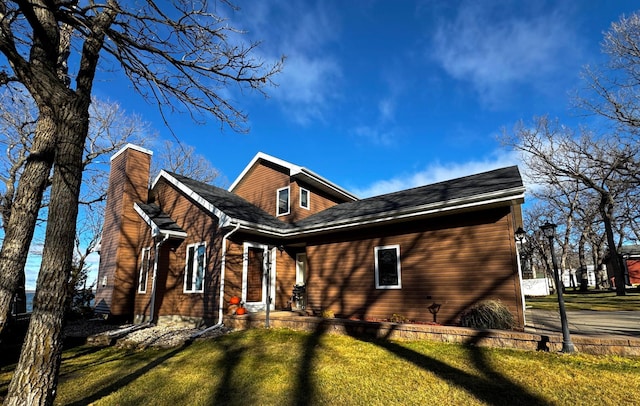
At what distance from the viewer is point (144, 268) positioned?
13.0m

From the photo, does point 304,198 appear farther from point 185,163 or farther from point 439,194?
point 185,163

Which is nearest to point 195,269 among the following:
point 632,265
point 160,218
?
point 160,218

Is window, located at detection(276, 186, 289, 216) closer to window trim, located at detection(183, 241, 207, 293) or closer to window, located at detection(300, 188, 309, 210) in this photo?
window, located at detection(300, 188, 309, 210)

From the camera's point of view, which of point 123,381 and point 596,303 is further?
point 596,303

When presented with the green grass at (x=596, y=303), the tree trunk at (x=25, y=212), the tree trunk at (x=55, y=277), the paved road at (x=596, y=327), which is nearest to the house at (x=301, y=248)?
the paved road at (x=596, y=327)

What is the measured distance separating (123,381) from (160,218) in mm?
8022

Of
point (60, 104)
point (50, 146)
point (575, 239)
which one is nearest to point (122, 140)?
point (50, 146)

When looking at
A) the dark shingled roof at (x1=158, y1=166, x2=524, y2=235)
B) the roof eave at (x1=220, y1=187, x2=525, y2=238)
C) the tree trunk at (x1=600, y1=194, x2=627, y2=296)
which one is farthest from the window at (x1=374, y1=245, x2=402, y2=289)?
the tree trunk at (x1=600, y1=194, x2=627, y2=296)

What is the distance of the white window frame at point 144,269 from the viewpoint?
12661 mm

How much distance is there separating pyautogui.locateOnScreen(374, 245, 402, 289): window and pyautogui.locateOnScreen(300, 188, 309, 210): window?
498cm

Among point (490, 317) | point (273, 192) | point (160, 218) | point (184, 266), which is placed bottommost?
point (490, 317)

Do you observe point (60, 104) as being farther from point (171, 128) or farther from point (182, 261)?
point (182, 261)

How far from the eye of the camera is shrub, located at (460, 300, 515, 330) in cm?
700

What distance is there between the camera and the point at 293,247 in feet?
41.8
